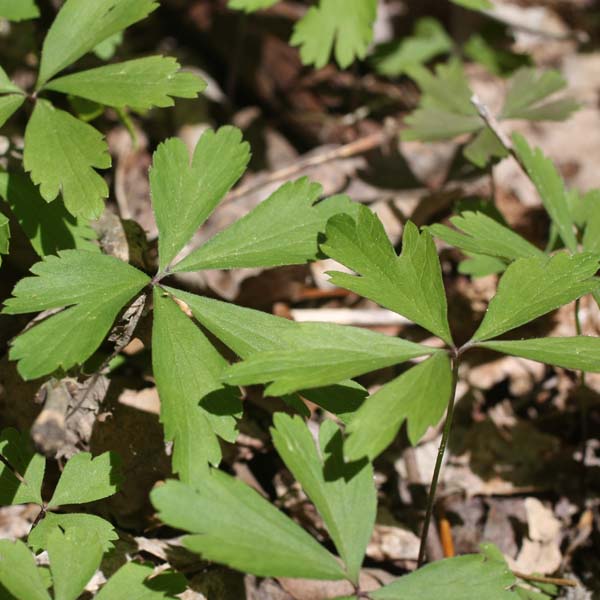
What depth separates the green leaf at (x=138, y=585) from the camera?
5.06 feet

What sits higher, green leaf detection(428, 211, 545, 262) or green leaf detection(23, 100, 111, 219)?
green leaf detection(23, 100, 111, 219)

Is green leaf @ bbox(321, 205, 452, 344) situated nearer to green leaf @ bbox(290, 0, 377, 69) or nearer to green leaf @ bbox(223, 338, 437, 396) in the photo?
green leaf @ bbox(223, 338, 437, 396)

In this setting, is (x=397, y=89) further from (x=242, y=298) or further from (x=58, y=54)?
(x=58, y=54)

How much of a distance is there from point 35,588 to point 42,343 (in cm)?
54

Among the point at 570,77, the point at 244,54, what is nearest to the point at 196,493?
the point at 244,54

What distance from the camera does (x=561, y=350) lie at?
1.64 metres

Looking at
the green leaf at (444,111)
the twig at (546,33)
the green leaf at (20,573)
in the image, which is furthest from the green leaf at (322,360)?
the twig at (546,33)

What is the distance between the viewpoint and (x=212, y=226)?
10.4ft

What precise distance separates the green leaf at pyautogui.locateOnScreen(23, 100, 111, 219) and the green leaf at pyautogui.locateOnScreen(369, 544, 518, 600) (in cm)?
119

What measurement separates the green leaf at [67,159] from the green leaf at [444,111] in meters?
1.35

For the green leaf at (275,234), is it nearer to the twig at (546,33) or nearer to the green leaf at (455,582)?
the green leaf at (455,582)

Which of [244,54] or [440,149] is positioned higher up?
[244,54]

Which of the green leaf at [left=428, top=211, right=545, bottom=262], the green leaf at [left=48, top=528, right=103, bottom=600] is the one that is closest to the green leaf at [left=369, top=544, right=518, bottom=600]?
the green leaf at [left=48, top=528, right=103, bottom=600]

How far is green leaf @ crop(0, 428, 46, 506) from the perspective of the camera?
1.76 meters
